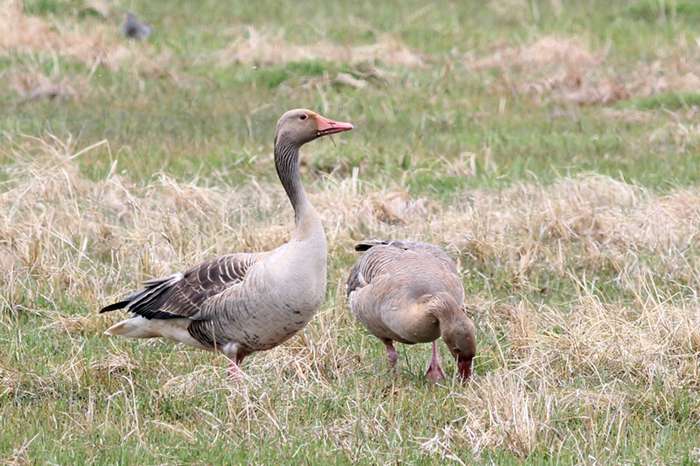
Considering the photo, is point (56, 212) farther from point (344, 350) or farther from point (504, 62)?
point (504, 62)

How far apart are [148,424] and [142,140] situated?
6979 millimetres

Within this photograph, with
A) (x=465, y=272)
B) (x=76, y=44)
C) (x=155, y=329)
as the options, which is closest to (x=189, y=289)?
(x=155, y=329)

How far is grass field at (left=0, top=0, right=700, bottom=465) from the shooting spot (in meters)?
6.12

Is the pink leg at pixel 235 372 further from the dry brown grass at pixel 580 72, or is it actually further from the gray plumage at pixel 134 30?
the gray plumage at pixel 134 30

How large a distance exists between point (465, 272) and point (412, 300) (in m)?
2.16

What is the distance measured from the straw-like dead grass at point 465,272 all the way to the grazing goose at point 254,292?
230mm

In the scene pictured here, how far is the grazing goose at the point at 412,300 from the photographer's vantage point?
22.0ft

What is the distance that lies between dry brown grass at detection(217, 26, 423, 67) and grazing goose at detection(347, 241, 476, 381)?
8.17 m

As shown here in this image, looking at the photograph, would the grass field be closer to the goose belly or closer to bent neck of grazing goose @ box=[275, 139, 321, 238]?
the goose belly

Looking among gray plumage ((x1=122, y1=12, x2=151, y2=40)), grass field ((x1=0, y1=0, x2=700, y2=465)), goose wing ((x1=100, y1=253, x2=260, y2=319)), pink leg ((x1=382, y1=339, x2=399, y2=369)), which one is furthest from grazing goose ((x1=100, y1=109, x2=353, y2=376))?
gray plumage ((x1=122, y1=12, x2=151, y2=40))

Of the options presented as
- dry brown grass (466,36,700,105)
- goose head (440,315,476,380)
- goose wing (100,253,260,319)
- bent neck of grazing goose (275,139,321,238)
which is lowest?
dry brown grass (466,36,700,105)

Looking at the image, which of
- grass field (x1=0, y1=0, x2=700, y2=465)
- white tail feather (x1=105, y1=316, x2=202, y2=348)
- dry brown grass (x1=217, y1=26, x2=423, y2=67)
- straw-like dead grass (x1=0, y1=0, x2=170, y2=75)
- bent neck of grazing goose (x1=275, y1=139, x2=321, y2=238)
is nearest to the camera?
grass field (x1=0, y1=0, x2=700, y2=465)

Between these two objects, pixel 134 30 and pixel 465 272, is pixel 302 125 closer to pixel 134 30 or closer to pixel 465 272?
pixel 465 272

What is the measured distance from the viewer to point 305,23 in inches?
721
